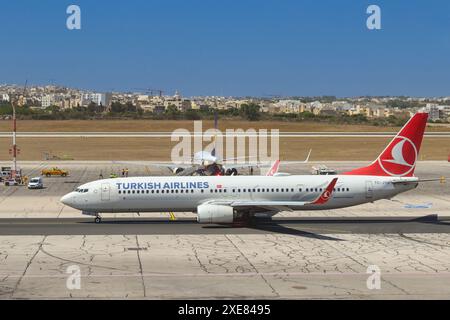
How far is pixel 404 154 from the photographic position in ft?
166

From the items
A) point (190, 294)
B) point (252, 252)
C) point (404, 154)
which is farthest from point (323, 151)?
point (190, 294)

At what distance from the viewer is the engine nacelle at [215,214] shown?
46531mm

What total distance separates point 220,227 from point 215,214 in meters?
1.65

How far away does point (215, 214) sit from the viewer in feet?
153

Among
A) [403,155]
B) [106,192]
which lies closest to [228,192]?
[106,192]

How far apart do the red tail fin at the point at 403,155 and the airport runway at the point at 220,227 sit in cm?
368

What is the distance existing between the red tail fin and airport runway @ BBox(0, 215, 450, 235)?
3683 mm

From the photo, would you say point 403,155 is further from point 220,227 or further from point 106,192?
point 106,192

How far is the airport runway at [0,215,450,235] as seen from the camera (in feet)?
149

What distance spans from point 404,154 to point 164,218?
18863 mm

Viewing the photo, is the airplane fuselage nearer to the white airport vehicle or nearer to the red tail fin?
the red tail fin

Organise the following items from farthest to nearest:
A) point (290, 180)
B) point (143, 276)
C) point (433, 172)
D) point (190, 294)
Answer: point (433, 172), point (290, 180), point (143, 276), point (190, 294)

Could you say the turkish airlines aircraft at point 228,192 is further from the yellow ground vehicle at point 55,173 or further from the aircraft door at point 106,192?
the yellow ground vehicle at point 55,173
